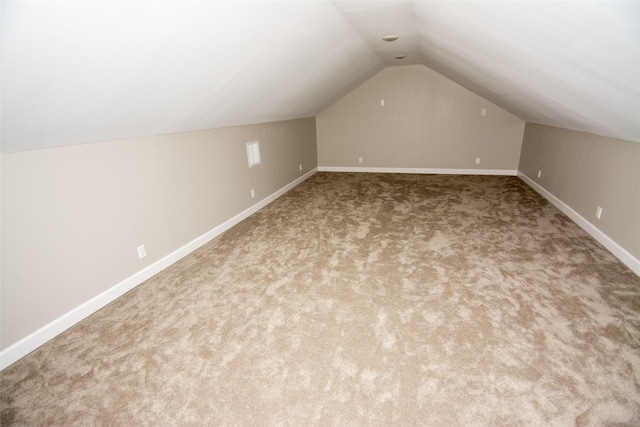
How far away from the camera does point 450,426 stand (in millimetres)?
1542

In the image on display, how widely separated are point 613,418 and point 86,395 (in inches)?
107

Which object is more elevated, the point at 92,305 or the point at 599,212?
the point at 599,212

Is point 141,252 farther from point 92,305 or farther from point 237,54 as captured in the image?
point 237,54

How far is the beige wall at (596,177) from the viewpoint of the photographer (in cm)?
292

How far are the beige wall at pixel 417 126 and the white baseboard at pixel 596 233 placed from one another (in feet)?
4.94

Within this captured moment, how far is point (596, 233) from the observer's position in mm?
3441

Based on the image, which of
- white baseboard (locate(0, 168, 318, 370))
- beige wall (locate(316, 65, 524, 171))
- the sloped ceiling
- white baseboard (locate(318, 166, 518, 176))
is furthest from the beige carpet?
beige wall (locate(316, 65, 524, 171))

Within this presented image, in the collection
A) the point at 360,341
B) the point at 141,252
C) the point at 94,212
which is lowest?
the point at 360,341

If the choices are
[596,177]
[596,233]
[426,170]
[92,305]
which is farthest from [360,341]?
[426,170]

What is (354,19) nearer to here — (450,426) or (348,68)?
(348,68)

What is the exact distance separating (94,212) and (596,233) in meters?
4.79

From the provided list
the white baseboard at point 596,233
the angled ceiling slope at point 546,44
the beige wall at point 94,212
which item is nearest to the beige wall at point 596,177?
the white baseboard at point 596,233

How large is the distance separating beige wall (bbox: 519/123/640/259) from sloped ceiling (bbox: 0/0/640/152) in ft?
1.06

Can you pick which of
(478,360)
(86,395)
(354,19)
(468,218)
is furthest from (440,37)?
(86,395)
